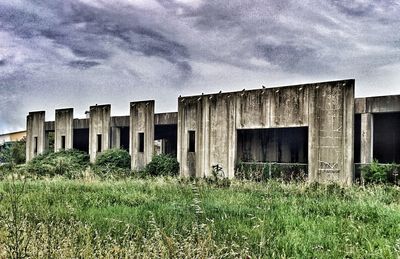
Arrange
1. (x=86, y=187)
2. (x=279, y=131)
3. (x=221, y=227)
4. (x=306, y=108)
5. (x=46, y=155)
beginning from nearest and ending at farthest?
(x=221, y=227), (x=86, y=187), (x=306, y=108), (x=279, y=131), (x=46, y=155)

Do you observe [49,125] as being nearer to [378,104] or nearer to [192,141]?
[192,141]

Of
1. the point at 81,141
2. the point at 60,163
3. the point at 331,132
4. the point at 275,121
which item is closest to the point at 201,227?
the point at 331,132

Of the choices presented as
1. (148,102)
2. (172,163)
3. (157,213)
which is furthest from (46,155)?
(157,213)

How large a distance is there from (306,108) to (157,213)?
12.9 metres

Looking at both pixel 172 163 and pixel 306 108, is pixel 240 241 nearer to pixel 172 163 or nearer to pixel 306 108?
pixel 306 108

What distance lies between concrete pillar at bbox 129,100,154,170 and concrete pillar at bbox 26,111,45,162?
11.1 m

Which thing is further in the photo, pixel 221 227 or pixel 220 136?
pixel 220 136

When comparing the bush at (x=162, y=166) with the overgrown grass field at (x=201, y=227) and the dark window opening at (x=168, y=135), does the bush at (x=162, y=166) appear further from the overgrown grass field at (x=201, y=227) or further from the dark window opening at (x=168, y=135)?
the overgrown grass field at (x=201, y=227)

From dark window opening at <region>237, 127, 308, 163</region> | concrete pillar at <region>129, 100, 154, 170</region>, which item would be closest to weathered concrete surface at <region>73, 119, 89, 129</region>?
concrete pillar at <region>129, 100, 154, 170</region>

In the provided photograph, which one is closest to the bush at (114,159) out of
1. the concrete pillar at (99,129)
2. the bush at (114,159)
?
the bush at (114,159)

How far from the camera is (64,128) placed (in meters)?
34.9

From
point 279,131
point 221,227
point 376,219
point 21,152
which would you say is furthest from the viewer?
point 21,152

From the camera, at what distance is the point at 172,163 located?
2559cm

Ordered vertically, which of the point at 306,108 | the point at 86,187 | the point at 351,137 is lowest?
the point at 86,187
